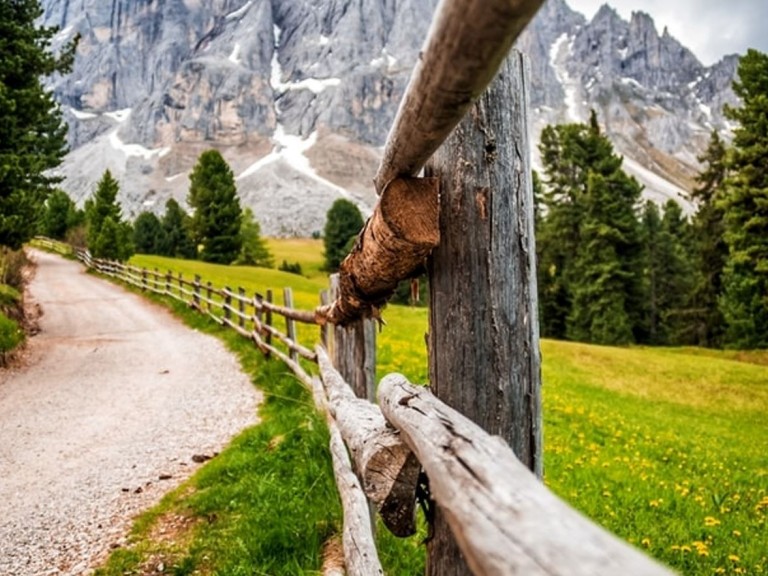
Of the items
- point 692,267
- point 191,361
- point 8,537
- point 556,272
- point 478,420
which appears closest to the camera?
point 478,420

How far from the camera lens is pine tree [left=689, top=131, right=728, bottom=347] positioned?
39594 mm

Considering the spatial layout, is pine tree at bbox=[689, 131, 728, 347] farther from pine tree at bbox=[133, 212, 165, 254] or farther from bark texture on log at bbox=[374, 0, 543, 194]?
pine tree at bbox=[133, 212, 165, 254]

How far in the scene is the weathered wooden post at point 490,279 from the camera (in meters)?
1.90

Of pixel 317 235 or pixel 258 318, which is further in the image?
pixel 317 235

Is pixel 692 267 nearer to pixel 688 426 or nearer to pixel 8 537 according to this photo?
pixel 688 426

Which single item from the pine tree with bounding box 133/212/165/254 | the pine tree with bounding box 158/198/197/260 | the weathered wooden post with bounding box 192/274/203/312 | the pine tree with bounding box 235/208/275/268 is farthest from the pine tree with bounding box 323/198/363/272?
the weathered wooden post with bounding box 192/274/203/312

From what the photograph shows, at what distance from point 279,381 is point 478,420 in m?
8.34

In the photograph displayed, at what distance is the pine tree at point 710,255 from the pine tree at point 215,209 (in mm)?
39832

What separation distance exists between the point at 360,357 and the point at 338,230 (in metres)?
63.4

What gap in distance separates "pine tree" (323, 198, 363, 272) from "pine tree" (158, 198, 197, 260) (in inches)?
593

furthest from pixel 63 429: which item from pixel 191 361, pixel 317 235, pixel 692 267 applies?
pixel 317 235

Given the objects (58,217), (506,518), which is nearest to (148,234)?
(58,217)

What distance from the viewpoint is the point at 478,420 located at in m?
1.92

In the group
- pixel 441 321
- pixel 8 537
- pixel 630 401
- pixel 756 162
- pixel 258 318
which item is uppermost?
pixel 756 162
